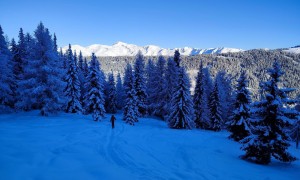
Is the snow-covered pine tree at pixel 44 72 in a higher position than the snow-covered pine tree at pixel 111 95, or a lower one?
higher

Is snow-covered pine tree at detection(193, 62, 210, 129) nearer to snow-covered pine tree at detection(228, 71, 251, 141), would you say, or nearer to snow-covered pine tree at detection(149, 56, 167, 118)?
snow-covered pine tree at detection(149, 56, 167, 118)

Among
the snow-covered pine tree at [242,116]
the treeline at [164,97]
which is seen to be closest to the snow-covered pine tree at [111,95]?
the treeline at [164,97]

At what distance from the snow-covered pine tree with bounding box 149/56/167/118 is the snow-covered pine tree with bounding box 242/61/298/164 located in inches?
1018

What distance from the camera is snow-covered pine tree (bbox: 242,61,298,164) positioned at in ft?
46.0

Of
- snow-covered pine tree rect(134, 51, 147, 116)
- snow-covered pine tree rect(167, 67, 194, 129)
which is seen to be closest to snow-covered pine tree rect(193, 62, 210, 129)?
snow-covered pine tree rect(167, 67, 194, 129)

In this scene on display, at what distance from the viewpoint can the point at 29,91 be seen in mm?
24219

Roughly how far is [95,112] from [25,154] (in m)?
23.0

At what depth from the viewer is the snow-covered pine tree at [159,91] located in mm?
41022

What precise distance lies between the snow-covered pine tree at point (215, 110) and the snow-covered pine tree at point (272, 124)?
75.2 feet

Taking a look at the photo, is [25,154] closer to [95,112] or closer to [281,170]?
[281,170]

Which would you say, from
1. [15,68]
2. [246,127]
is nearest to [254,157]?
[246,127]

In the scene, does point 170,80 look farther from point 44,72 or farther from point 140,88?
point 44,72

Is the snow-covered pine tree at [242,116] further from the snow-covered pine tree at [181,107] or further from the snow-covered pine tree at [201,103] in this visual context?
the snow-covered pine tree at [201,103]

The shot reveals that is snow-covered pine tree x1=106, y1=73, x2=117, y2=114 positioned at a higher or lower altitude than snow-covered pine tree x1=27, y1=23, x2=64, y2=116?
lower
